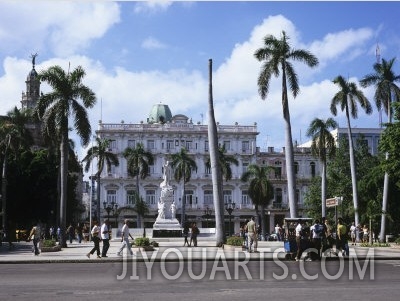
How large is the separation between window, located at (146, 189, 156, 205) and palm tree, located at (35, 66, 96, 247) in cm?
4903

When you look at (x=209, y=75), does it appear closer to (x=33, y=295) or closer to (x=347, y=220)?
(x=33, y=295)

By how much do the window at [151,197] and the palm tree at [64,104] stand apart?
49.0m

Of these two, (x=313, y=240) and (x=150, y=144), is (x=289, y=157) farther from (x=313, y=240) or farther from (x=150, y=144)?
(x=150, y=144)

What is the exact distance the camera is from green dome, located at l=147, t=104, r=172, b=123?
9334cm

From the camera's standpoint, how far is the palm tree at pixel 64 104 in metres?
36.6

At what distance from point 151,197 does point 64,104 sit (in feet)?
→ 167

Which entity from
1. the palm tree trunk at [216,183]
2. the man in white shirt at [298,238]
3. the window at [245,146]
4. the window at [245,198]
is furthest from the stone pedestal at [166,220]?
the window at [245,146]

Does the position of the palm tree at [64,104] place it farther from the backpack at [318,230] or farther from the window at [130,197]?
the window at [130,197]

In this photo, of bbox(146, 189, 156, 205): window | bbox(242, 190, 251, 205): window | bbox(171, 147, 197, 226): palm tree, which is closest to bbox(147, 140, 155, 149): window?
bbox(146, 189, 156, 205): window

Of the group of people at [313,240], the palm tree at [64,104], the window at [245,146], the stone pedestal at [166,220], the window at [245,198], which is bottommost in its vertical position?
the group of people at [313,240]

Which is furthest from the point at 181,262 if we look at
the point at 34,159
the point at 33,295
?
the point at 34,159

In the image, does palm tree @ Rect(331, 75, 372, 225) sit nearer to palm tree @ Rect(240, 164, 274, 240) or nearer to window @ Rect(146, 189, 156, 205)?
palm tree @ Rect(240, 164, 274, 240)

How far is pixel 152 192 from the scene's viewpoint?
3428 inches

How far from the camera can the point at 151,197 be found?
8669 centimetres
